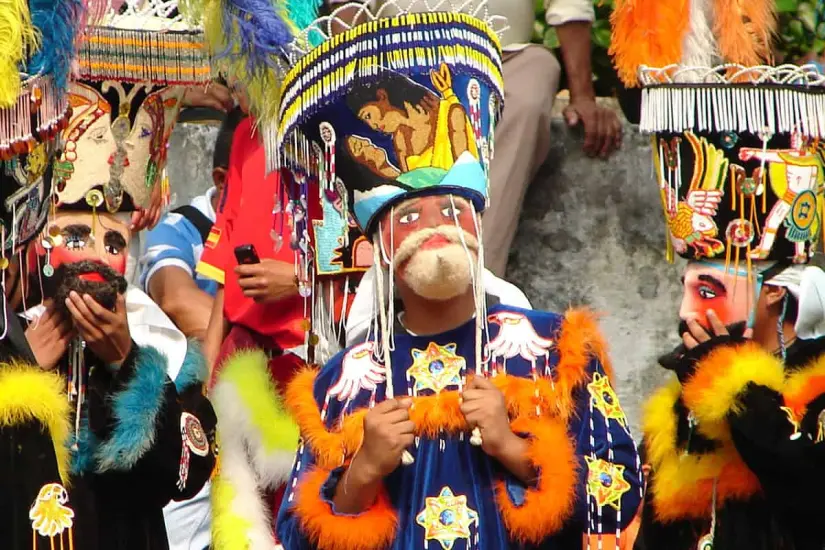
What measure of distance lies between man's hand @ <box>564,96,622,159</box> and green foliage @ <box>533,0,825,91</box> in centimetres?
37

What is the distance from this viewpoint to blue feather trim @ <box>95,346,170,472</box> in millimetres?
4590

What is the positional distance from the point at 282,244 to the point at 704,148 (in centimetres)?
129

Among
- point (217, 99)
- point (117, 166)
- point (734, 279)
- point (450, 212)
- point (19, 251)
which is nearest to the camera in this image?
point (450, 212)

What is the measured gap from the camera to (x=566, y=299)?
657 cm

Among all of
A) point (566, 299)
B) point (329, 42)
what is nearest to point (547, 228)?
point (566, 299)

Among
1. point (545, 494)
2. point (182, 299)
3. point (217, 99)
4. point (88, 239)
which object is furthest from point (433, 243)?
point (217, 99)

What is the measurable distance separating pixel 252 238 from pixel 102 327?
1159 mm

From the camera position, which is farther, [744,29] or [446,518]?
[744,29]

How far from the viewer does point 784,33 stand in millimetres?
6797

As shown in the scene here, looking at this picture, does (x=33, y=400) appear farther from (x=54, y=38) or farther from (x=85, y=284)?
(x=54, y=38)

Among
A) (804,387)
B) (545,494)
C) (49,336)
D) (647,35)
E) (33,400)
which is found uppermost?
(647,35)

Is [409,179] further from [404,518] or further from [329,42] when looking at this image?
[404,518]

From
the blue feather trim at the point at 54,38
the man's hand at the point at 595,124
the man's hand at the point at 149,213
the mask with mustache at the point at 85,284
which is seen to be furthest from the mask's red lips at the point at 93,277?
the man's hand at the point at 595,124

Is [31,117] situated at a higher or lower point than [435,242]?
higher
